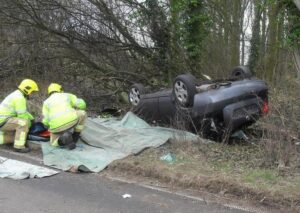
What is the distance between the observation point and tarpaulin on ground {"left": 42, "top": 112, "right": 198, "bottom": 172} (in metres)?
7.59

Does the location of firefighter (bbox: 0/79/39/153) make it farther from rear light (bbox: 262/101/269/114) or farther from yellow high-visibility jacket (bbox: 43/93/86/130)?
rear light (bbox: 262/101/269/114)

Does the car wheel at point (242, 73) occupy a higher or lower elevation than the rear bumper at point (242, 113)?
higher

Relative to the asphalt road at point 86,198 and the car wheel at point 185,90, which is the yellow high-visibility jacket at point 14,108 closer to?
the asphalt road at point 86,198

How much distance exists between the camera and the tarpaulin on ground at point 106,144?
7586 mm

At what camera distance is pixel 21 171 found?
23.5ft

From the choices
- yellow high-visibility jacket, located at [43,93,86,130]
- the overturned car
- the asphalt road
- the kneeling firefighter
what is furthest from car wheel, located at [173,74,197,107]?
the asphalt road

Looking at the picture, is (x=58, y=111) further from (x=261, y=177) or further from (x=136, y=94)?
(x=261, y=177)

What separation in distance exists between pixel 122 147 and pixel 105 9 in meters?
5.86

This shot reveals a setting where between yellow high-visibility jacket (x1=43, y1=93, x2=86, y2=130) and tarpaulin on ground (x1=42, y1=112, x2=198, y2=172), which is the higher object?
yellow high-visibility jacket (x1=43, y1=93, x2=86, y2=130)

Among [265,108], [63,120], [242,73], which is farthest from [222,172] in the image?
[242,73]

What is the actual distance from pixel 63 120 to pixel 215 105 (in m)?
2.43

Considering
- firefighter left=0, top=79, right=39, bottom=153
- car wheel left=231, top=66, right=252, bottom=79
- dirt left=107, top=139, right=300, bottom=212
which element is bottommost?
dirt left=107, top=139, right=300, bottom=212

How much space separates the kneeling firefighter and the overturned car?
5.35 feet

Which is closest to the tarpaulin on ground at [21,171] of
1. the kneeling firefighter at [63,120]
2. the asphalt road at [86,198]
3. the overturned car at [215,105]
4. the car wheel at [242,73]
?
the asphalt road at [86,198]
